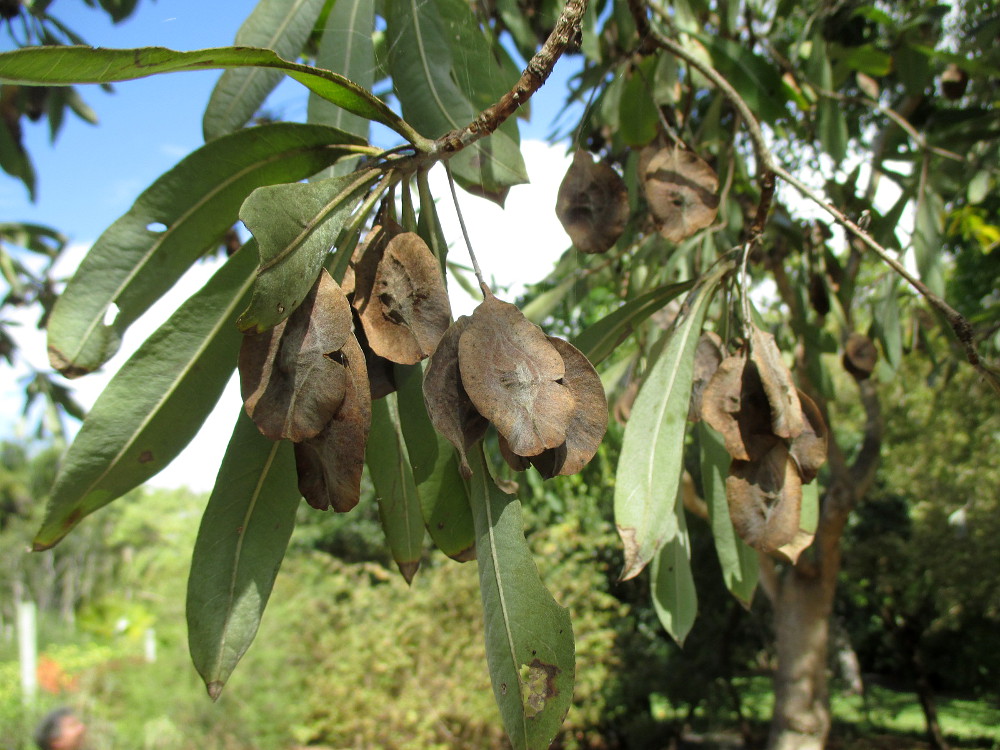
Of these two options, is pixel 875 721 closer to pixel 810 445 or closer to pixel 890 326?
pixel 890 326

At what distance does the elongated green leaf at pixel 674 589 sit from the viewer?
120 cm

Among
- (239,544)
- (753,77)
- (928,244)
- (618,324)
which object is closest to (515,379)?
(239,544)

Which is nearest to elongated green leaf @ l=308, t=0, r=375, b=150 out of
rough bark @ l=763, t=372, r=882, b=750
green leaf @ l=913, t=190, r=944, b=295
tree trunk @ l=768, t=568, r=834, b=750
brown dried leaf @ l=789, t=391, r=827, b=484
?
brown dried leaf @ l=789, t=391, r=827, b=484

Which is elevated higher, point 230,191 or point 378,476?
point 230,191

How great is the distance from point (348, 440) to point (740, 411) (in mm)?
486

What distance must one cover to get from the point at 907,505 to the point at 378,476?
42.0 ft

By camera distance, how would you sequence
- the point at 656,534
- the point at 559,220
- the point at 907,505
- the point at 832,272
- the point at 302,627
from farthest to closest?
1. the point at 907,505
2. the point at 302,627
3. the point at 832,272
4. the point at 559,220
5. the point at 656,534

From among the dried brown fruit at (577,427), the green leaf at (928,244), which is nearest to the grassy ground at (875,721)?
the green leaf at (928,244)

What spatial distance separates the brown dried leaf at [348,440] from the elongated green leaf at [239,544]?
19cm

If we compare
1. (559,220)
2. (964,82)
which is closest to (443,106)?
(559,220)

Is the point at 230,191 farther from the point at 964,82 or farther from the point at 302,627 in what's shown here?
the point at 302,627

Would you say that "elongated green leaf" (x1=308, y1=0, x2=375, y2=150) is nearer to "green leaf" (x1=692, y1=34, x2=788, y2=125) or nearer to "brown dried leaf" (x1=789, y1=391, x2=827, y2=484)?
"brown dried leaf" (x1=789, y1=391, x2=827, y2=484)

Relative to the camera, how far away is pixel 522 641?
71cm

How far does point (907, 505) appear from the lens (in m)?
12.0
